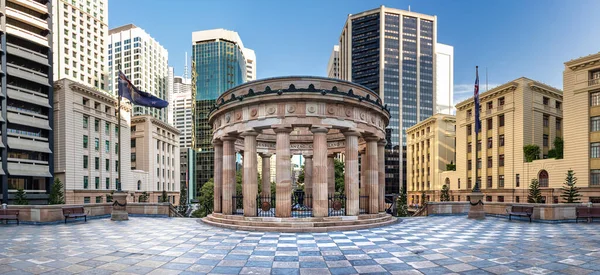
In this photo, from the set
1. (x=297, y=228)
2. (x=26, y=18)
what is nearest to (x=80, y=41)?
(x=26, y=18)

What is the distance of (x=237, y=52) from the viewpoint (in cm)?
14688

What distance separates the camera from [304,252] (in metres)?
11.6

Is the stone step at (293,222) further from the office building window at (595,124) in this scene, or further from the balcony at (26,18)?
the balcony at (26,18)

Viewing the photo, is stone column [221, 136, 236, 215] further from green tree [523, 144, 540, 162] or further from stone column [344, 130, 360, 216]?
green tree [523, 144, 540, 162]

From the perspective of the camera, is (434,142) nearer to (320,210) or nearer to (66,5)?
(320,210)

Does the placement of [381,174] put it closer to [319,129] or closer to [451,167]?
[319,129]

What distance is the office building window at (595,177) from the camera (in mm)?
39912

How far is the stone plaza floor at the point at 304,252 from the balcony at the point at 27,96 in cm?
4372

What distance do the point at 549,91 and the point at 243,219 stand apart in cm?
5857

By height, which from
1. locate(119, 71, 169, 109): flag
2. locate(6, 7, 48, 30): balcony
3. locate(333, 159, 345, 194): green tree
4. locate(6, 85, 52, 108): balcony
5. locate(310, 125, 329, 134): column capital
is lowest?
locate(333, 159, 345, 194): green tree

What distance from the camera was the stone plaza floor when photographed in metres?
9.41

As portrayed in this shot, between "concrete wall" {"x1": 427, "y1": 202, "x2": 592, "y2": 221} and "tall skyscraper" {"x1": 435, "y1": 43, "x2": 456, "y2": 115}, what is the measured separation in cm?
14272

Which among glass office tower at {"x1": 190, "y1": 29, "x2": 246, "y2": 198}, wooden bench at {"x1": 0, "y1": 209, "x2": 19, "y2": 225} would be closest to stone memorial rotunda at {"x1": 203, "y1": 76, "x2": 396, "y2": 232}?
wooden bench at {"x1": 0, "y1": 209, "x2": 19, "y2": 225}

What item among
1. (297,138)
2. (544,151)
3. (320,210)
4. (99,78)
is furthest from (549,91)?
(99,78)
